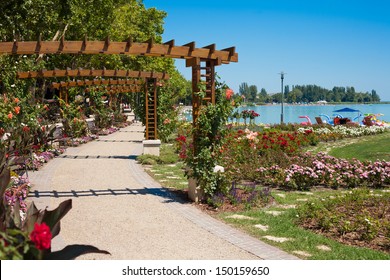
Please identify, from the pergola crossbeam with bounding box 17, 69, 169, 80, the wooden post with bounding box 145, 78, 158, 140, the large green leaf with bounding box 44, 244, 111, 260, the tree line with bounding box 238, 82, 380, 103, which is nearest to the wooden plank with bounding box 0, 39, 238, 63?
the large green leaf with bounding box 44, 244, 111, 260

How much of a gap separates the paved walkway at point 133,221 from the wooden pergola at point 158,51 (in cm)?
185

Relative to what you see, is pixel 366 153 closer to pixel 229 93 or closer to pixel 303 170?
pixel 303 170

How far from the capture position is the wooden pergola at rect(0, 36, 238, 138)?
7293 mm

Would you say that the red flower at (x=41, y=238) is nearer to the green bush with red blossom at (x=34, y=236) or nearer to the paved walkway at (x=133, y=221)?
the green bush with red blossom at (x=34, y=236)

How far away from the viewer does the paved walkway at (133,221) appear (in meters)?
4.86

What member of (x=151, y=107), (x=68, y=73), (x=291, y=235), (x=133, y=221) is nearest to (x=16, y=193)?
(x=133, y=221)

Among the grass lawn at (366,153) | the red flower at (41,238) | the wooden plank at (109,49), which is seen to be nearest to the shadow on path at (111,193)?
the wooden plank at (109,49)

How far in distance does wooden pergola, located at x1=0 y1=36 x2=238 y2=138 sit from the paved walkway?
1845 millimetres

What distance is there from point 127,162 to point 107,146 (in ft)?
14.8

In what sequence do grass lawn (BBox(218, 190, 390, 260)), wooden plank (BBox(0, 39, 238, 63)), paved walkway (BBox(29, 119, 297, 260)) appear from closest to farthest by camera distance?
1. grass lawn (BBox(218, 190, 390, 260))
2. paved walkway (BBox(29, 119, 297, 260))
3. wooden plank (BBox(0, 39, 238, 63))

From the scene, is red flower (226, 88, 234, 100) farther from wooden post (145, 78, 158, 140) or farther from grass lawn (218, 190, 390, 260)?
wooden post (145, 78, 158, 140)

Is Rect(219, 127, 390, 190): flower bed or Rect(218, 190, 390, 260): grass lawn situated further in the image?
Rect(219, 127, 390, 190): flower bed

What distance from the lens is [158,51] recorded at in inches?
298
